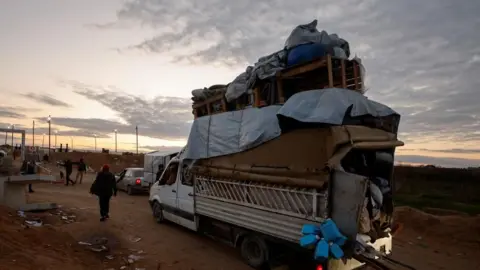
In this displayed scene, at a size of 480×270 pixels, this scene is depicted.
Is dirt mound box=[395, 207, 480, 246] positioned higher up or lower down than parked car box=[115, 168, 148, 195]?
lower down

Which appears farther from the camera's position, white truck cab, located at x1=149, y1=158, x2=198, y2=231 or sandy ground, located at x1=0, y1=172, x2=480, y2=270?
white truck cab, located at x1=149, y1=158, x2=198, y2=231

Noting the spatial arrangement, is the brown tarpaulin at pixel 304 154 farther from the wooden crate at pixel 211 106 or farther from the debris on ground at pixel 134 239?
the debris on ground at pixel 134 239

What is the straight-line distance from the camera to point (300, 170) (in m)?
5.74

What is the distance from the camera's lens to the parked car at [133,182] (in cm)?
1714

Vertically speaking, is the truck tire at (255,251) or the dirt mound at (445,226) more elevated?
the truck tire at (255,251)

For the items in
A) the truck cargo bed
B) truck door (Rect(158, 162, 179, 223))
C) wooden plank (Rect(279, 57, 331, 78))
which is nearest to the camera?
the truck cargo bed

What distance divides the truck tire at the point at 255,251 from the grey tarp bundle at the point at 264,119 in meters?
1.85

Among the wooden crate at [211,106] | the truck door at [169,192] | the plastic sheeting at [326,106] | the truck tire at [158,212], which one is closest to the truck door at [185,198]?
the truck door at [169,192]

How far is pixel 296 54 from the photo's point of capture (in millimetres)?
6832

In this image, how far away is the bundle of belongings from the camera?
6.68 metres

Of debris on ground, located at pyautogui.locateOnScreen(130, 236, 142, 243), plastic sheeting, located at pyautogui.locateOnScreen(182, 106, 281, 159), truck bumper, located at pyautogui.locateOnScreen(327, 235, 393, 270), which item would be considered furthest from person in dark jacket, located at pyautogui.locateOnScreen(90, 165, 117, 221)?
truck bumper, located at pyautogui.locateOnScreen(327, 235, 393, 270)

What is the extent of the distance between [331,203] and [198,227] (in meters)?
4.24

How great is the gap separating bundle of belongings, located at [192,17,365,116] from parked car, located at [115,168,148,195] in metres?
11.1

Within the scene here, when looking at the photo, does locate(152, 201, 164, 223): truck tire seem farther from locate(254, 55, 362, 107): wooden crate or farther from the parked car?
the parked car
